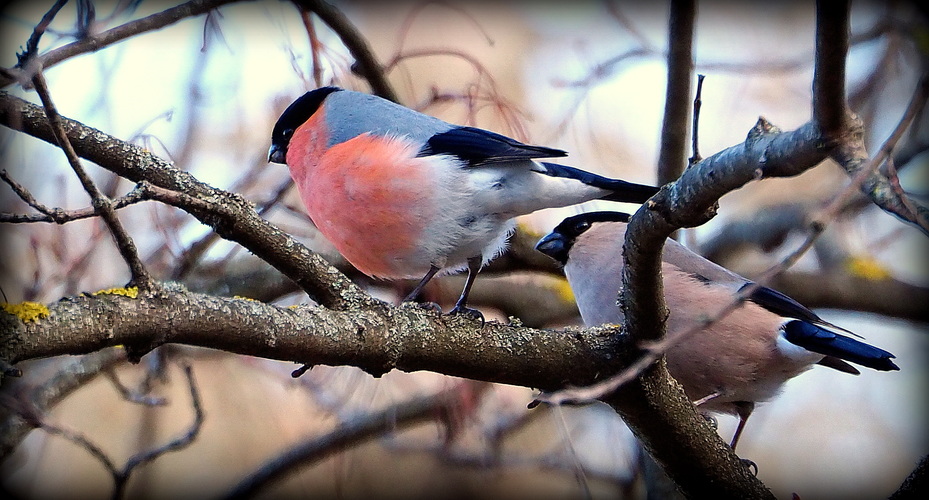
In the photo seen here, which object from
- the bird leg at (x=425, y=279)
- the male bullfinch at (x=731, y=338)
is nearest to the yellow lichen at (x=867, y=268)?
the male bullfinch at (x=731, y=338)

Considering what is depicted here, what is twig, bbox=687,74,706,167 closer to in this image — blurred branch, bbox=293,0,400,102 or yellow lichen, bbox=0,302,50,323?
yellow lichen, bbox=0,302,50,323

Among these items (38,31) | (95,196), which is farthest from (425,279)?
(38,31)

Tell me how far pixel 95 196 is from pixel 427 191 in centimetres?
153

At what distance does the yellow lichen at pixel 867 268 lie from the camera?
14.4 feet

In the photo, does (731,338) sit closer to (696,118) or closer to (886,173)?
(696,118)

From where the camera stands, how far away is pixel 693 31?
327 centimetres

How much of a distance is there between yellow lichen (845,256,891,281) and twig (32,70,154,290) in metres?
3.87

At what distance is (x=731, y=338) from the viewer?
333 cm

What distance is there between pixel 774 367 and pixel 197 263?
2.72 m

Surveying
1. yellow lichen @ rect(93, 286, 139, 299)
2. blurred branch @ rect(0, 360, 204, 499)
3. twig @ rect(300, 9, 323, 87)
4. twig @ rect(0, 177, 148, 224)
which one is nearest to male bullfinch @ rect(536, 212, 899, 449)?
twig @ rect(300, 9, 323, 87)

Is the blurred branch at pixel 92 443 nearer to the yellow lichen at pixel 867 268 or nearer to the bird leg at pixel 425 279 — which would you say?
the bird leg at pixel 425 279

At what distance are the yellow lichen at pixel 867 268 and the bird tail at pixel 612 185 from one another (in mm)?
2025

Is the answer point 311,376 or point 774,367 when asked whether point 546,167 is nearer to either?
point 774,367

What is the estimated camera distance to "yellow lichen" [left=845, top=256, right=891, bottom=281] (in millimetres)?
4385
